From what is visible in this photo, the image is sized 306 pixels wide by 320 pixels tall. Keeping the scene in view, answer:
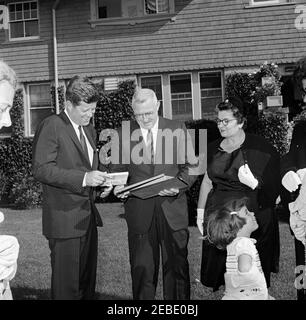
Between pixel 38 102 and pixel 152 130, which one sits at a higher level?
pixel 38 102

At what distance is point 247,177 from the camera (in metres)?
3.47

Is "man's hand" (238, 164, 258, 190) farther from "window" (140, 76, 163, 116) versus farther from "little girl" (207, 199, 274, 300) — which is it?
"window" (140, 76, 163, 116)

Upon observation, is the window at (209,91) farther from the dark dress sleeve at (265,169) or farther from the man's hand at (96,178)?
the man's hand at (96,178)

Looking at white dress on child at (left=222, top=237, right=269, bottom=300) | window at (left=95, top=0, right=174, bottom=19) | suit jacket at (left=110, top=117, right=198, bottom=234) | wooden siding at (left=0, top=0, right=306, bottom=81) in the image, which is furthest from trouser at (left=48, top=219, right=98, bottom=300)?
window at (left=95, top=0, right=174, bottom=19)

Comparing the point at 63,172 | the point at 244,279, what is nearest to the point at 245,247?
the point at 244,279

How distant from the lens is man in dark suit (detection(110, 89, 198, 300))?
11.4 feet

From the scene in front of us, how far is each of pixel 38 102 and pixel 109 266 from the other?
7.89 metres

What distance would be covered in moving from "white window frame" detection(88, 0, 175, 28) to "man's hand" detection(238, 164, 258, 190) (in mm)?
8634

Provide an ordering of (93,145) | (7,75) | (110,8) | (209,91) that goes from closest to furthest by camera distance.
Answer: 1. (7,75)
2. (93,145)
3. (209,91)
4. (110,8)

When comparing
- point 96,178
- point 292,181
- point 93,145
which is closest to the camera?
point 292,181

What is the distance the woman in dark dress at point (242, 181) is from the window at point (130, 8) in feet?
28.0

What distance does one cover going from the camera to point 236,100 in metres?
3.62

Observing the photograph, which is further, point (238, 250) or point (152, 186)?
point (152, 186)

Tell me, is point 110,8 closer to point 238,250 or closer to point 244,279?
point 238,250
